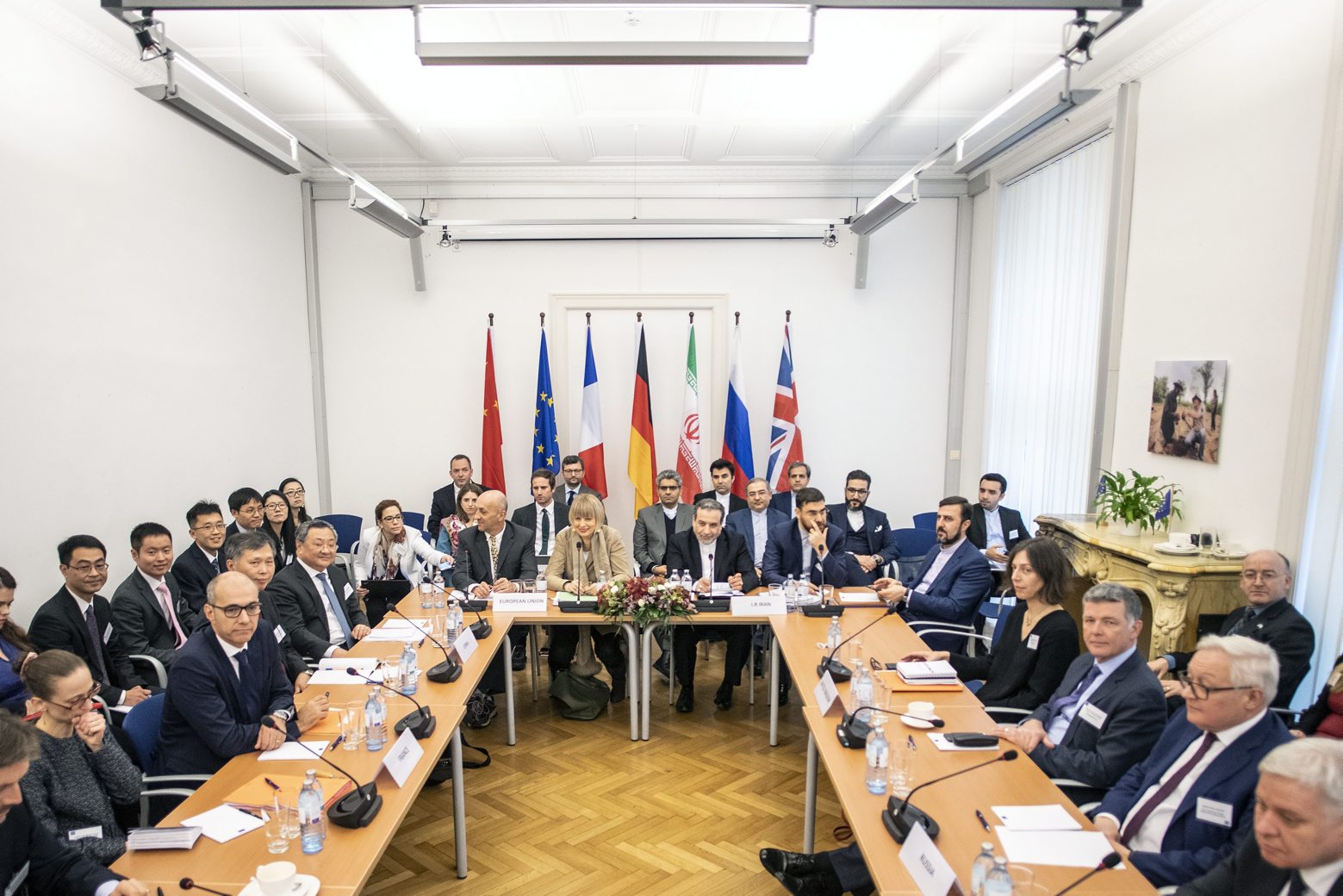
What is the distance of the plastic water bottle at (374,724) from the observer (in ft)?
8.82

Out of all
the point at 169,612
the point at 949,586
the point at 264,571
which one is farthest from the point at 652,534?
the point at 169,612

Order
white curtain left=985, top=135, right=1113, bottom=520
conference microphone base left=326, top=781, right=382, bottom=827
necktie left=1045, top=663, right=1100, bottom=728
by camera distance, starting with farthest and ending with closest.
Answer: white curtain left=985, top=135, right=1113, bottom=520 → necktie left=1045, top=663, right=1100, bottom=728 → conference microphone base left=326, top=781, right=382, bottom=827

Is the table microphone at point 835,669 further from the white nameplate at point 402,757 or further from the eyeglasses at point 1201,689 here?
the white nameplate at point 402,757

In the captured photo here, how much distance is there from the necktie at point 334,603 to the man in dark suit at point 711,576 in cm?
194

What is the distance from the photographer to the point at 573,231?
7.14m

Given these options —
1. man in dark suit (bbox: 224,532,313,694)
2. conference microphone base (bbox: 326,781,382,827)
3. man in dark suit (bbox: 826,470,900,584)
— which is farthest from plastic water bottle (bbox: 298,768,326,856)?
man in dark suit (bbox: 826,470,900,584)

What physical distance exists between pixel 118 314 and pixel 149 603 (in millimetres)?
1960

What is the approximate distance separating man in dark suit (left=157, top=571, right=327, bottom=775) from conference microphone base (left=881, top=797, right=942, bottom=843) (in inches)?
81.9

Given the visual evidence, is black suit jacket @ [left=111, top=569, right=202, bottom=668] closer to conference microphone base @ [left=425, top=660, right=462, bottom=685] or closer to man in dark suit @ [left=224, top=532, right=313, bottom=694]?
man in dark suit @ [left=224, top=532, right=313, bottom=694]

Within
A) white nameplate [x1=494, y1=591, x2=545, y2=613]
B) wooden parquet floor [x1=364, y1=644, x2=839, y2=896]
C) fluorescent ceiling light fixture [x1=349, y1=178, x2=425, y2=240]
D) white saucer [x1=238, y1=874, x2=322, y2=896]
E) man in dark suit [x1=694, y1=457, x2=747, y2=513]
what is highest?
fluorescent ceiling light fixture [x1=349, y1=178, x2=425, y2=240]

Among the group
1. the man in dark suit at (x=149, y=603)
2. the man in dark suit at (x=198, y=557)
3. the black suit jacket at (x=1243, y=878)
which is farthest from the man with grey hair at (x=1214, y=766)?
the man in dark suit at (x=198, y=557)

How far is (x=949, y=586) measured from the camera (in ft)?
14.3

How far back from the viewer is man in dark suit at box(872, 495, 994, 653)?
429cm

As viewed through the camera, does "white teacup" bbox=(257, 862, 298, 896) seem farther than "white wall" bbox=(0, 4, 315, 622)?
No
